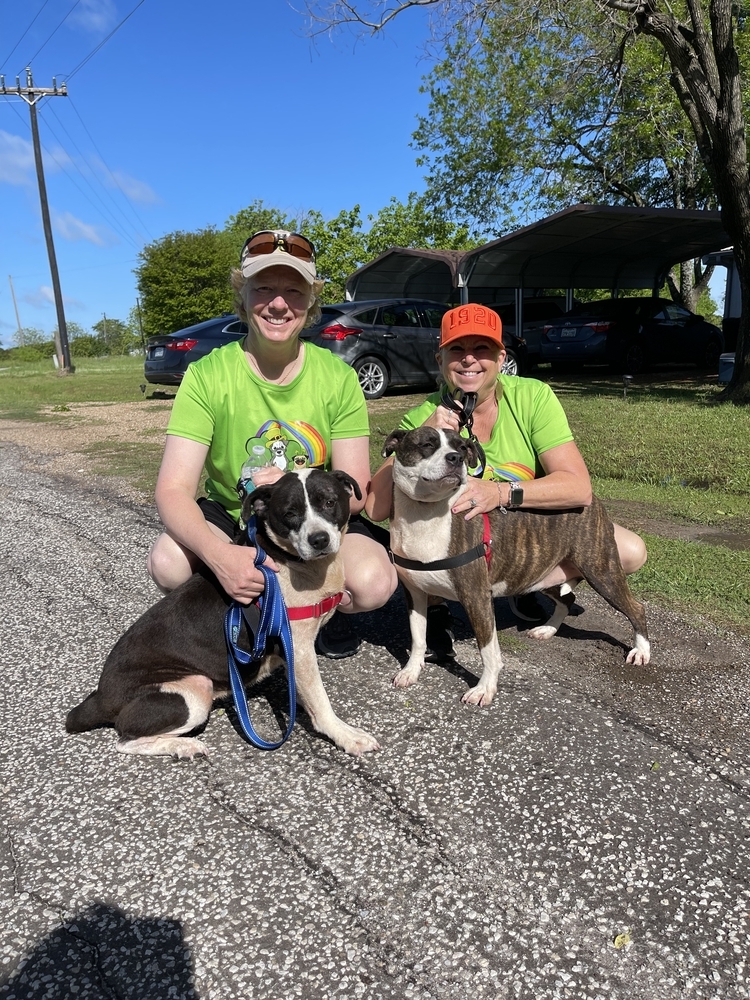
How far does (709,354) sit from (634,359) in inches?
82.6

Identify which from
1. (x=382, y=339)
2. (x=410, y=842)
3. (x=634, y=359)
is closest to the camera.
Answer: (x=410, y=842)

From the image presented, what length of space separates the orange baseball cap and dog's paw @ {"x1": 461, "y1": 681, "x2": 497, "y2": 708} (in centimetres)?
156

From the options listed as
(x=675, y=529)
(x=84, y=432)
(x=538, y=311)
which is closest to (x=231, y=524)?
(x=675, y=529)

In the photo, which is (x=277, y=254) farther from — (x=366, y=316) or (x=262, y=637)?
(x=366, y=316)

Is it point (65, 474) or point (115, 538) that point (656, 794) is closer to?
point (115, 538)

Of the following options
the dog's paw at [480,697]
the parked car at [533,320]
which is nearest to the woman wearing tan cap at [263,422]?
the dog's paw at [480,697]

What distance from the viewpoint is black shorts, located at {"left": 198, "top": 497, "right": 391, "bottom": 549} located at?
3.35 m

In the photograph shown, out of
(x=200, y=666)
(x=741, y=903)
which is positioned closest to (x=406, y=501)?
(x=200, y=666)

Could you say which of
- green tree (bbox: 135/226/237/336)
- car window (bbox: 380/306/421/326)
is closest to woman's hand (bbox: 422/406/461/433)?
car window (bbox: 380/306/421/326)

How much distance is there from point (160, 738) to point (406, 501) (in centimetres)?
141

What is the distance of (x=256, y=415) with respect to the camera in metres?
3.25

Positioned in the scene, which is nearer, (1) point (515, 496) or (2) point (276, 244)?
(2) point (276, 244)

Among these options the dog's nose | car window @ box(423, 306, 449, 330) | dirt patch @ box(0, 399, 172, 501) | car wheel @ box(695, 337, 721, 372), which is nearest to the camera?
the dog's nose

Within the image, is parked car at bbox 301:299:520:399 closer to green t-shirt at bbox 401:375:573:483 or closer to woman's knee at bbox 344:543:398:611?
green t-shirt at bbox 401:375:573:483
